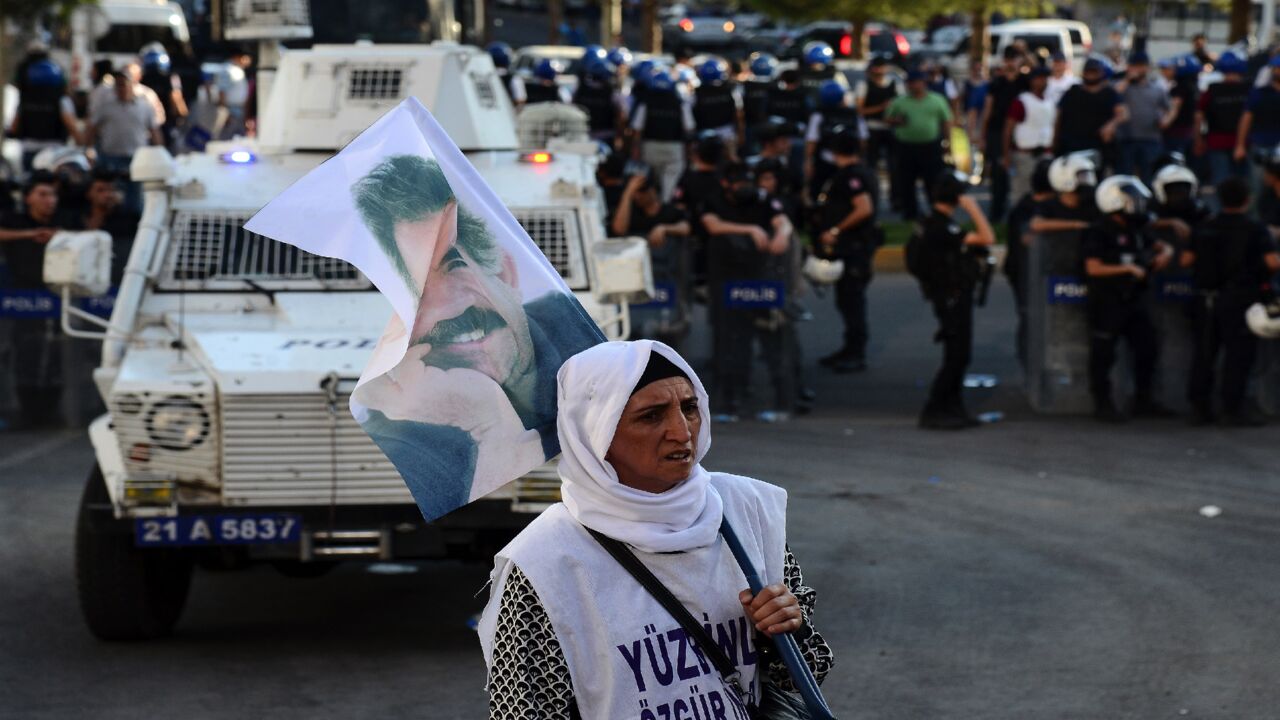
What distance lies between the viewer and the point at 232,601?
10.4 meters

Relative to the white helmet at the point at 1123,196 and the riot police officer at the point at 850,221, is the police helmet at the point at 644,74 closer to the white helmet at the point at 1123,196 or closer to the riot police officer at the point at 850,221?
the riot police officer at the point at 850,221

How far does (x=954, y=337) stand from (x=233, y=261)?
5696mm

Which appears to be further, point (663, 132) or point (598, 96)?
point (598, 96)

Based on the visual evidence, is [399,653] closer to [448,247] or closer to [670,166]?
[448,247]

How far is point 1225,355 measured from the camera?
14562 mm

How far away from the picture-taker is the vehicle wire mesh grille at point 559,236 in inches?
407

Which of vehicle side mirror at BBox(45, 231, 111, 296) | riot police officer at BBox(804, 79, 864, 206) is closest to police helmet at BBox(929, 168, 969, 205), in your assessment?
vehicle side mirror at BBox(45, 231, 111, 296)

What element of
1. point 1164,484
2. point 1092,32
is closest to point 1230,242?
point 1164,484

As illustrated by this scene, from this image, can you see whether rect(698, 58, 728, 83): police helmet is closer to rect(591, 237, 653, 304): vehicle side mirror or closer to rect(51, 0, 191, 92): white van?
rect(591, 237, 653, 304): vehicle side mirror

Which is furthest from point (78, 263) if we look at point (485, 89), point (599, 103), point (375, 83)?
point (599, 103)

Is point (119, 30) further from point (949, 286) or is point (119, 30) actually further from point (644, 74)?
point (949, 286)

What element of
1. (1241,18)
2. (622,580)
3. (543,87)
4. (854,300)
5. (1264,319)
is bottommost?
(854,300)

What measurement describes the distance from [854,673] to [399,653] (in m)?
1.98

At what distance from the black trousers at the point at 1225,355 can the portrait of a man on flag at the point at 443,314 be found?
10.7 metres
